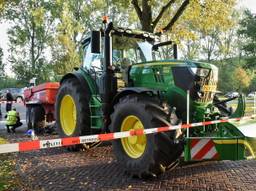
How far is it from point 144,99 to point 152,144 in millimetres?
848

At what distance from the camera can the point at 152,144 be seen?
6695 mm

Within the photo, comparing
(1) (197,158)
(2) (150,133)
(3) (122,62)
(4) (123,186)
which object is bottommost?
(4) (123,186)

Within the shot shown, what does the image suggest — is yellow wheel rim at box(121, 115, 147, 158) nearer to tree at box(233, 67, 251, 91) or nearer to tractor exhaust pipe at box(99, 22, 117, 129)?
tractor exhaust pipe at box(99, 22, 117, 129)

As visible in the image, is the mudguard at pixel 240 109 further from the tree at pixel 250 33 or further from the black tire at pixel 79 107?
the tree at pixel 250 33

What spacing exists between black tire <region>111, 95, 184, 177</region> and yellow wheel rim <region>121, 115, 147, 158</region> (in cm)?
11

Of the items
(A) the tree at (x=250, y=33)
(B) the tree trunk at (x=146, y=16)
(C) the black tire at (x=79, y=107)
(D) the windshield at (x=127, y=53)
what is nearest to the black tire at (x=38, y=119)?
(C) the black tire at (x=79, y=107)

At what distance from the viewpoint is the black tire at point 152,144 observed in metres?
6.65

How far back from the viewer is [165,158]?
6.70 m

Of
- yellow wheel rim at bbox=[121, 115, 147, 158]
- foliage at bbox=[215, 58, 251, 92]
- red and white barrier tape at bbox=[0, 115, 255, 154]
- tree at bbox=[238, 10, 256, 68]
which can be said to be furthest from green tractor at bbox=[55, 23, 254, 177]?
foliage at bbox=[215, 58, 251, 92]

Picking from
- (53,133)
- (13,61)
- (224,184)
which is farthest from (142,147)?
(13,61)

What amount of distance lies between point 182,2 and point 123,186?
12.9m

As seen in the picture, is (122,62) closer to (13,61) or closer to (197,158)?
(197,158)

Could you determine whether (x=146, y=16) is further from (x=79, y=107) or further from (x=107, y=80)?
(x=107, y=80)

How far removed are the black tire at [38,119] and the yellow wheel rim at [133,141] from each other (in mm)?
6545
